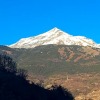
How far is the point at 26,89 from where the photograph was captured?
19988 centimetres

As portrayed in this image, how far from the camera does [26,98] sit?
189750 millimetres

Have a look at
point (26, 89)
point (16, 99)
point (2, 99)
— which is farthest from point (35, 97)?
point (2, 99)

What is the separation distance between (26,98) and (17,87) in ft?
29.3

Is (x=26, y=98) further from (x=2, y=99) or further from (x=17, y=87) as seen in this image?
(x=2, y=99)

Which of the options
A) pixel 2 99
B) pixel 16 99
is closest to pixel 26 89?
pixel 16 99

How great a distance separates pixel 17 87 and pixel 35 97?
11306 mm

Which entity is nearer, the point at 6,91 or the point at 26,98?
the point at 6,91

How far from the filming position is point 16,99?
177375 mm

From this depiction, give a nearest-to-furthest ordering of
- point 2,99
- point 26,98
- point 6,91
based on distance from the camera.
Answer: point 2,99
point 6,91
point 26,98

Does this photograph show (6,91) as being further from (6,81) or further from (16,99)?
(6,81)

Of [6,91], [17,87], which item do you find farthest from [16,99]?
[17,87]

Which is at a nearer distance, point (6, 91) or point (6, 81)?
point (6, 91)

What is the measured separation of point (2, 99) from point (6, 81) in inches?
1250

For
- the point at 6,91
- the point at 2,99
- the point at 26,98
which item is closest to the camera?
A: the point at 2,99
